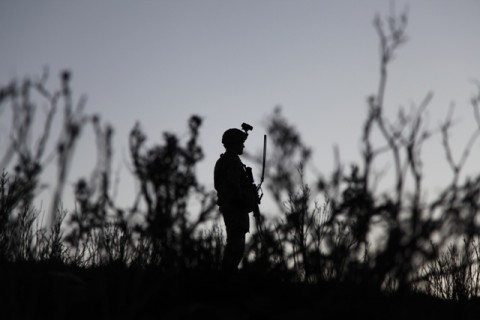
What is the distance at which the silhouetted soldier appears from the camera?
5328 mm

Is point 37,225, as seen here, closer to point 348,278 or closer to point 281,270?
point 281,270

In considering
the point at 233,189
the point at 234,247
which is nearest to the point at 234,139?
the point at 233,189

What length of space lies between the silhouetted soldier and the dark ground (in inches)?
48.0

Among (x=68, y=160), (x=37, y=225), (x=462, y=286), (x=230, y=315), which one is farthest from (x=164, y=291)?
(x=462, y=286)

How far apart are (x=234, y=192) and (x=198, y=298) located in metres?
1.93

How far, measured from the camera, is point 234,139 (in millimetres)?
5637

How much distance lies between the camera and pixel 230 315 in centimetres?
331

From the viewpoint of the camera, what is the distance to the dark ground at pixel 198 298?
10.2 ft

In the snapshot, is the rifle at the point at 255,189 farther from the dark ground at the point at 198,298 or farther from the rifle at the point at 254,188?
the dark ground at the point at 198,298

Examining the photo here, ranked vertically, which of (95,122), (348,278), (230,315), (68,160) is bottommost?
(230,315)

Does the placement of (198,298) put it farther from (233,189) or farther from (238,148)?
(238,148)

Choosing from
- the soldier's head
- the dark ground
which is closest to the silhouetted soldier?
the soldier's head

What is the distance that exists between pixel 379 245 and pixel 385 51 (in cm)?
248

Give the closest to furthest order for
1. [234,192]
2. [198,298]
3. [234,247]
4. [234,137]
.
→ [198,298] < [234,247] < [234,192] < [234,137]
